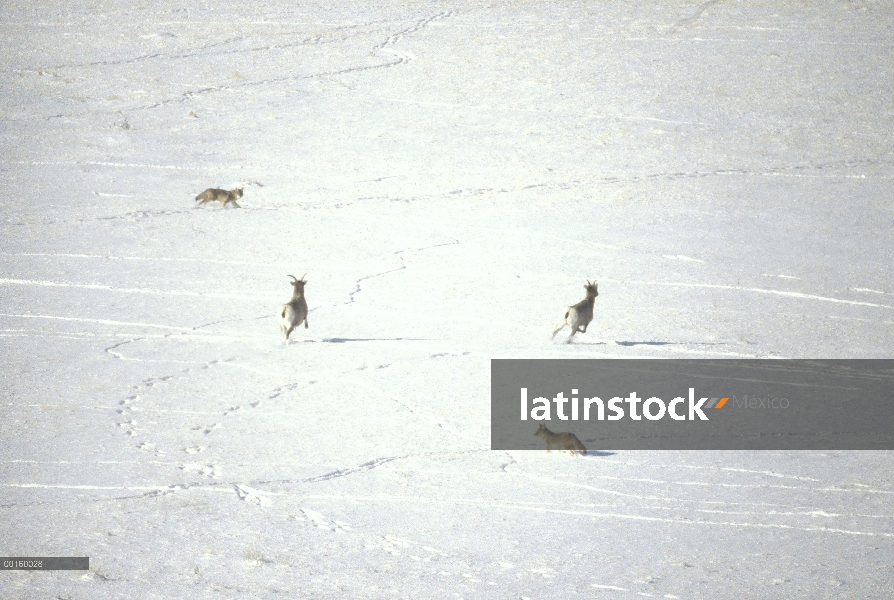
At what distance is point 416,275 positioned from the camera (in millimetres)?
13797

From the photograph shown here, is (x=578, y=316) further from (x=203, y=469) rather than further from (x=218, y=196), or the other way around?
(x=218, y=196)

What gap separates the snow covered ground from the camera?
24.0 ft

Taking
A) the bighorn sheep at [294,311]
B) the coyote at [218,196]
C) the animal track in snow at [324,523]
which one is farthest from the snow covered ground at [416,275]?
the bighorn sheep at [294,311]

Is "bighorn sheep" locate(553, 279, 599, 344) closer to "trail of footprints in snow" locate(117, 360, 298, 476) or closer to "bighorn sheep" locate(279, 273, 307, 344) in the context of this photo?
"bighorn sheep" locate(279, 273, 307, 344)

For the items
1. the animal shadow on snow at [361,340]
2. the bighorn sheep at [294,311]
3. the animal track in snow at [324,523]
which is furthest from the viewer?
the animal shadow on snow at [361,340]

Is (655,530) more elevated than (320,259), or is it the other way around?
(320,259)

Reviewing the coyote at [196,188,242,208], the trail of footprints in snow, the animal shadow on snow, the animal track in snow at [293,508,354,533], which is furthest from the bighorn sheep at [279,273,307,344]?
the coyote at [196,188,242,208]

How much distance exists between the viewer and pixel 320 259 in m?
14.4

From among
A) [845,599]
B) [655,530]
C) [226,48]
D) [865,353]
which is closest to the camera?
[845,599]

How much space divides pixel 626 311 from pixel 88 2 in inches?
775

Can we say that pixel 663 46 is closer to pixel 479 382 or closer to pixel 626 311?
pixel 626 311

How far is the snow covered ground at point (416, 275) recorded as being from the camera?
Answer: 7.31 metres

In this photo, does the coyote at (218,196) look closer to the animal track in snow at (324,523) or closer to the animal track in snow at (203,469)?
the animal track in snow at (203,469)

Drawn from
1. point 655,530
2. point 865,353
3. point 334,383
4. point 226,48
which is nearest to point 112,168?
point 226,48
